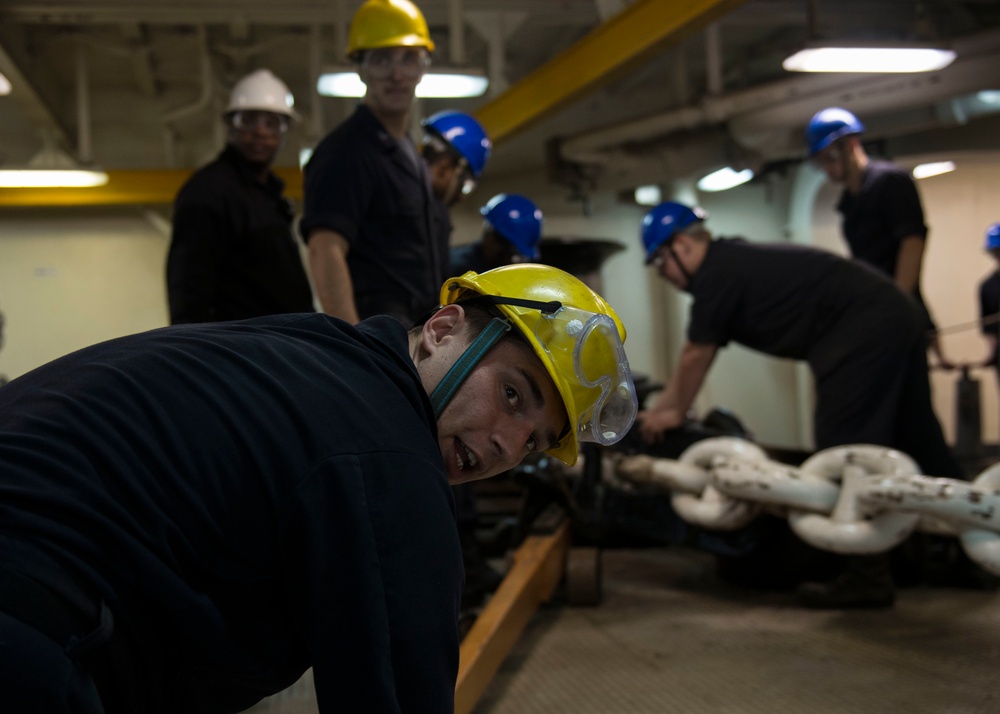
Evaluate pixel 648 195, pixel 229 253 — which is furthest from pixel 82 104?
pixel 229 253

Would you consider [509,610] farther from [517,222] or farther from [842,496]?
[517,222]

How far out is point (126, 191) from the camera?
27.1 feet

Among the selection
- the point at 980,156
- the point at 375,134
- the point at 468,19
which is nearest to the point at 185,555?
A: the point at 375,134

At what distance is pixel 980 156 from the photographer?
670 cm

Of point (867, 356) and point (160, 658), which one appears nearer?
point (160, 658)

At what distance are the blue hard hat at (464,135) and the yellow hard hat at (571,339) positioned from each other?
213 cm

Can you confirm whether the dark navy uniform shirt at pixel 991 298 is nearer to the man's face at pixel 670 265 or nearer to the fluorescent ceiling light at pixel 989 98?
the fluorescent ceiling light at pixel 989 98

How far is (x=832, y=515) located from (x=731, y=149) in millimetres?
4263

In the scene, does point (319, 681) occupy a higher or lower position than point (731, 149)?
lower

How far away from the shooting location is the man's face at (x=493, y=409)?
1.27m

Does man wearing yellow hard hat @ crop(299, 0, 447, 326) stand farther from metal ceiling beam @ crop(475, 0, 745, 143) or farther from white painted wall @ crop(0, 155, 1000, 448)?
white painted wall @ crop(0, 155, 1000, 448)

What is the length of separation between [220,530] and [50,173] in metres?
7.38

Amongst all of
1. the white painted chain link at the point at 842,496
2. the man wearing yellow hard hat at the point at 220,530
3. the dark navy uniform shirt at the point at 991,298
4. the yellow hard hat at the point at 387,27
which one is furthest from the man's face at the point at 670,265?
the dark navy uniform shirt at the point at 991,298

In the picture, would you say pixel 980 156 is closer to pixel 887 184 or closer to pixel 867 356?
pixel 887 184
